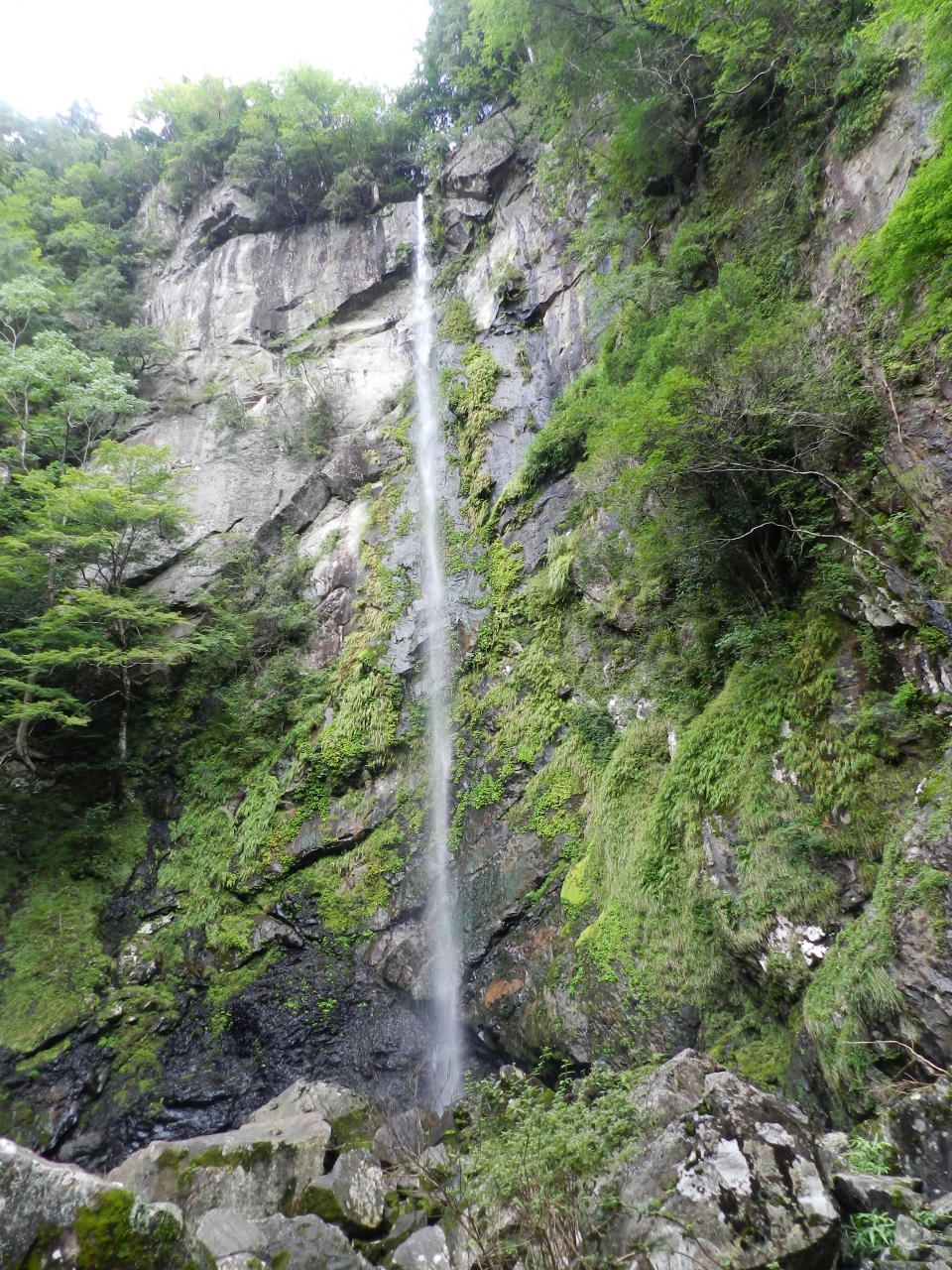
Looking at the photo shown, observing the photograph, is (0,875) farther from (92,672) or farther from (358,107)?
(358,107)

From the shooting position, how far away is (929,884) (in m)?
3.47

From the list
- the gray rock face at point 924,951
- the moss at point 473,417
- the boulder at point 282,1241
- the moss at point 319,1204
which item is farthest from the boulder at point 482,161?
the boulder at point 282,1241

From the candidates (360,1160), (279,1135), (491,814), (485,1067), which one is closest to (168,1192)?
(279,1135)

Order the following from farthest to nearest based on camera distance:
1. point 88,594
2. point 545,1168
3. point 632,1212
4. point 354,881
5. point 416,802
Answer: point 88,594 < point 416,802 < point 354,881 < point 545,1168 < point 632,1212

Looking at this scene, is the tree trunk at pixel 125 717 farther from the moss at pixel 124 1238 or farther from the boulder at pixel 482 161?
the boulder at pixel 482 161

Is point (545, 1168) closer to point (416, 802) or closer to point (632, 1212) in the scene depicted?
point (632, 1212)

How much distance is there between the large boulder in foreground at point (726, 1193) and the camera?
8.21 feet

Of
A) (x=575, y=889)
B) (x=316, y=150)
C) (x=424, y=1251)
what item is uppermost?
(x=316, y=150)

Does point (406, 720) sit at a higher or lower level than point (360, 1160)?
higher

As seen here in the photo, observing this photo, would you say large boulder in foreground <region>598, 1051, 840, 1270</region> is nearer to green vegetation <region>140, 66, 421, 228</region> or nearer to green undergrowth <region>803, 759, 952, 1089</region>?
green undergrowth <region>803, 759, 952, 1089</region>

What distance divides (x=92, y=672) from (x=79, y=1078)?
6.50m

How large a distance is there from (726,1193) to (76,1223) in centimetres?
284

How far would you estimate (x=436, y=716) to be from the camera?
31.5ft

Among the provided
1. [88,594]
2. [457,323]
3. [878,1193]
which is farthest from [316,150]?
[878,1193]
